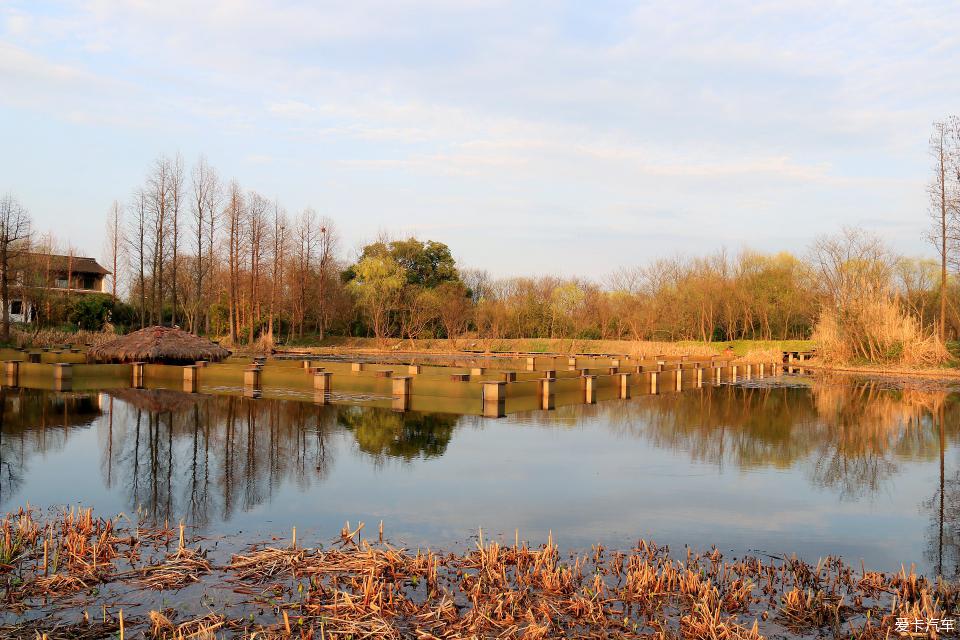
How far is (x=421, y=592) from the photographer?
13.9 ft

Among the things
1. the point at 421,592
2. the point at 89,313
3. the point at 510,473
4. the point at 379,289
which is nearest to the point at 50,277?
the point at 89,313

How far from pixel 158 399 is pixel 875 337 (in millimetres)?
24628

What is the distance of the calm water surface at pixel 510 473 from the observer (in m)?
5.70

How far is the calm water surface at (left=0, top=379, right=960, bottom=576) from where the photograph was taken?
570 cm

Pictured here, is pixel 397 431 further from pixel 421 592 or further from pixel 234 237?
pixel 234 237

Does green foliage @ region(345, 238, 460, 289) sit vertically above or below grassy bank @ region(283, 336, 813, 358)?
above

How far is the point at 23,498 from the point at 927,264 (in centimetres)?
4582

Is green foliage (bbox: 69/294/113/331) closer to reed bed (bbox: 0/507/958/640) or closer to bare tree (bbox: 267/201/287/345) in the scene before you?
bare tree (bbox: 267/201/287/345)

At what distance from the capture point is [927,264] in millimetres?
40812

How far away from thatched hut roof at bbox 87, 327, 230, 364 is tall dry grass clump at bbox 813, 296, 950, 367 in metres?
22.8

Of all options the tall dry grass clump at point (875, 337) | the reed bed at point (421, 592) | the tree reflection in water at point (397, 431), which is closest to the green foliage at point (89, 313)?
the tree reflection in water at point (397, 431)

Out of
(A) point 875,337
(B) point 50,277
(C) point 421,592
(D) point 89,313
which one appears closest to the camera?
(C) point 421,592

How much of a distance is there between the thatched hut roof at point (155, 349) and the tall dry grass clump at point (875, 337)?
897 inches

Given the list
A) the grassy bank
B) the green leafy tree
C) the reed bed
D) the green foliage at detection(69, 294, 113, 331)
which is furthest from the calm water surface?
the green leafy tree
